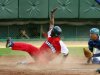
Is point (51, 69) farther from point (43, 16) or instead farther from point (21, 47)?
point (43, 16)

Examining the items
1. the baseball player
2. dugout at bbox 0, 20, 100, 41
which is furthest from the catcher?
dugout at bbox 0, 20, 100, 41

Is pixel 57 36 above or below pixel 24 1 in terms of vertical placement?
below

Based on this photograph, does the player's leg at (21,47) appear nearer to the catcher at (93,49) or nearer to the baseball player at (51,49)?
the baseball player at (51,49)

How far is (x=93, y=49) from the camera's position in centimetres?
1302

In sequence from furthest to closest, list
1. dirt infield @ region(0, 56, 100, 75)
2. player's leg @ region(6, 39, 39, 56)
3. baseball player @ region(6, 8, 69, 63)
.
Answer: baseball player @ region(6, 8, 69, 63) < player's leg @ region(6, 39, 39, 56) < dirt infield @ region(0, 56, 100, 75)

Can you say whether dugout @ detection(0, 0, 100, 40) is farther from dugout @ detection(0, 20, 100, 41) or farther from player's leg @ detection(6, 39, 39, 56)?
player's leg @ detection(6, 39, 39, 56)

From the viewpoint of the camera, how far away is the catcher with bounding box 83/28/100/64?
12570 mm

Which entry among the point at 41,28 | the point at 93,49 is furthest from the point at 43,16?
the point at 93,49

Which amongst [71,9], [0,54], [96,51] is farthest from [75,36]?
[96,51]

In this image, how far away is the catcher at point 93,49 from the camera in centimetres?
1257

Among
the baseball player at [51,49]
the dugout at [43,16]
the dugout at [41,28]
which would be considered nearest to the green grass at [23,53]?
the baseball player at [51,49]

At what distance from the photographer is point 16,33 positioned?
74.5ft

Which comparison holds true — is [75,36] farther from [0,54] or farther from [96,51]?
[96,51]

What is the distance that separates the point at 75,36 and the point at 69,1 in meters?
1.74
